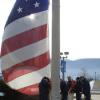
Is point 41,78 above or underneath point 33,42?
underneath

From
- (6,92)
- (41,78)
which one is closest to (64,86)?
(6,92)

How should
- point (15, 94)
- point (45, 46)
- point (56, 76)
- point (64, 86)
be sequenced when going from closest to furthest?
point (56, 76), point (45, 46), point (15, 94), point (64, 86)

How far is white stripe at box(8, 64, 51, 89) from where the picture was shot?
12547 mm

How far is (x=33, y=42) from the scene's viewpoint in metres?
12.9

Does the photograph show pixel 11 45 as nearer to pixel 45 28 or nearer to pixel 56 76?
pixel 45 28

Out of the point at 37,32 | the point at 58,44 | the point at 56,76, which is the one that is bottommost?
the point at 56,76

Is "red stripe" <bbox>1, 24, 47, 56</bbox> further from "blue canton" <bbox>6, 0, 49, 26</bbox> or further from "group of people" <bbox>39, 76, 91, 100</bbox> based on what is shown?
"group of people" <bbox>39, 76, 91, 100</bbox>

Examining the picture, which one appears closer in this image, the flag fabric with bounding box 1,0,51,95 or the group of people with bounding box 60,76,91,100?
the flag fabric with bounding box 1,0,51,95

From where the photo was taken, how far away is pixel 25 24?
12906mm

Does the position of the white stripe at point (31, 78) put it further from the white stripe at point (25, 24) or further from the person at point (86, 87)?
the person at point (86, 87)

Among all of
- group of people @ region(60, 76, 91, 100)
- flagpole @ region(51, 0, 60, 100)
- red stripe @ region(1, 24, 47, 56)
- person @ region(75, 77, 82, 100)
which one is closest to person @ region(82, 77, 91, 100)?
group of people @ region(60, 76, 91, 100)

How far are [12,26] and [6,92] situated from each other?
3687 millimetres

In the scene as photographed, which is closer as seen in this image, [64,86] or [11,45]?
[11,45]

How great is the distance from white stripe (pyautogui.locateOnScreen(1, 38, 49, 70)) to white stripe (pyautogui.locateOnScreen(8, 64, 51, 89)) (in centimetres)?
48
